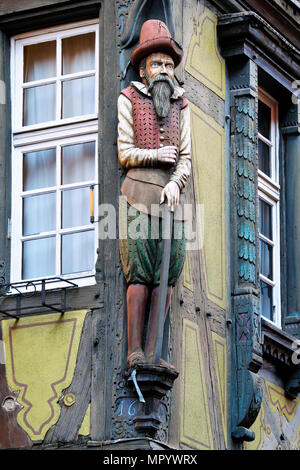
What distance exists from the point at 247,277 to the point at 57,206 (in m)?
1.81

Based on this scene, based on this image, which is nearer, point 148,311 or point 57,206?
point 148,311

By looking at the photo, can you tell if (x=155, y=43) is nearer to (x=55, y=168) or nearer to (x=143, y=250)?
(x=55, y=168)

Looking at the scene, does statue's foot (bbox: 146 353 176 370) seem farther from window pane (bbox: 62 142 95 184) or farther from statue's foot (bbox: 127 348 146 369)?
window pane (bbox: 62 142 95 184)

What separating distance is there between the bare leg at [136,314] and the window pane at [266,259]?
278cm

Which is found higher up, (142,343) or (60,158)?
(60,158)

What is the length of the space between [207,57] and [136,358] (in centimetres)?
327

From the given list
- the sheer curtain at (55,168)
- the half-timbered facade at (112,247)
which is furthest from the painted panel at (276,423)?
the sheer curtain at (55,168)

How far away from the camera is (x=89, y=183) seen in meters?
16.4

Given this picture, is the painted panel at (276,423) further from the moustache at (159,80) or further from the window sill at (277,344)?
the moustache at (159,80)

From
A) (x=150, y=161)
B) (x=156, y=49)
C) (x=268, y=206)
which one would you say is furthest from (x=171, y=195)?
(x=268, y=206)

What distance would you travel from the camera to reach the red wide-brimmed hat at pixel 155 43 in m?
16.0
